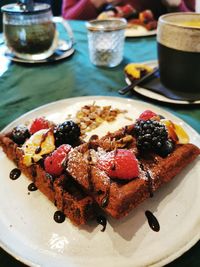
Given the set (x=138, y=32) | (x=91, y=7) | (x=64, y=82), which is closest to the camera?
(x=64, y=82)

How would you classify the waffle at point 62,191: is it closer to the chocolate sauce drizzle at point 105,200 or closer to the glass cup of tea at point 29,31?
the chocolate sauce drizzle at point 105,200

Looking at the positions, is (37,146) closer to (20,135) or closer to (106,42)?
(20,135)

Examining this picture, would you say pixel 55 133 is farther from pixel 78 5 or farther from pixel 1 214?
pixel 78 5

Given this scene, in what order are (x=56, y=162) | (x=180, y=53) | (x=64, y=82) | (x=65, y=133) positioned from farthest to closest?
1. (x=64, y=82)
2. (x=180, y=53)
3. (x=65, y=133)
4. (x=56, y=162)

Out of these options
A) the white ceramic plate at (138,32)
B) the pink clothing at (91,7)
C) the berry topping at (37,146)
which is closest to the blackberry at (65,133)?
the berry topping at (37,146)

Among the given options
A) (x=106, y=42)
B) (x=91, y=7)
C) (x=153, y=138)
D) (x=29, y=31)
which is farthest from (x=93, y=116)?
(x=91, y=7)

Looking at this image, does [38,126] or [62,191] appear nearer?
[62,191]
